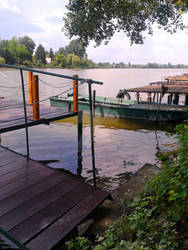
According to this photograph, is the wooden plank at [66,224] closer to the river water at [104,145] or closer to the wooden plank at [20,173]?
the wooden plank at [20,173]

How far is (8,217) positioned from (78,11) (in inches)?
418

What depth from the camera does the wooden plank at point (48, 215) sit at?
3.62m

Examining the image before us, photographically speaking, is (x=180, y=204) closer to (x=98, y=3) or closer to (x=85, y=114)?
(x=98, y=3)

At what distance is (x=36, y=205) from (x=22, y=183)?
982 mm

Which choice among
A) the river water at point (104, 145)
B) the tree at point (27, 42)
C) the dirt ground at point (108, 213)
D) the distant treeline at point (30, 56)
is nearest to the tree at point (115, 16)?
the river water at point (104, 145)

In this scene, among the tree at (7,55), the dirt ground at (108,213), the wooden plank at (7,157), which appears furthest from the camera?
the tree at (7,55)

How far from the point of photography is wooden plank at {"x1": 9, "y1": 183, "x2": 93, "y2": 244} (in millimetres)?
3621

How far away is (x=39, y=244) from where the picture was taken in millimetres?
3420

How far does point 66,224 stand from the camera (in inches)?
153

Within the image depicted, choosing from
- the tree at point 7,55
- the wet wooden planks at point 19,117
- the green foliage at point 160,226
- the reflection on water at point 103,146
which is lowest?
the reflection on water at point 103,146

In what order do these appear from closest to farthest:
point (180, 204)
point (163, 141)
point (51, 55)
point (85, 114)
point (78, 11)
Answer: point (180, 204) < point (78, 11) < point (163, 141) < point (85, 114) < point (51, 55)

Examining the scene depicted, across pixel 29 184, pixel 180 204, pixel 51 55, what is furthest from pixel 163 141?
pixel 51 55

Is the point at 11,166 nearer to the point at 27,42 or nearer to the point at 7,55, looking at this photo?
the point at 7,55

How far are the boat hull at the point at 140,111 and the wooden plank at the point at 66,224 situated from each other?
33.7 ft
